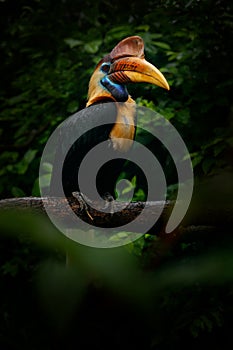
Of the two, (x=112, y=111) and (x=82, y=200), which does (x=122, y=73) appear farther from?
(x=82, y=200)

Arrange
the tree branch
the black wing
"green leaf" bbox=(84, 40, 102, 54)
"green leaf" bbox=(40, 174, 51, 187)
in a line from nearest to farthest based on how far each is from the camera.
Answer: the tree branch
the black wing
"green leaf" bbox=(40, 174, 51, 187)
"green leaf" bbox=(84, 40, 102, 54)

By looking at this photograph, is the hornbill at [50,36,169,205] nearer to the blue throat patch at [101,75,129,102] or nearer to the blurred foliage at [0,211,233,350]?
the blue throat patch at [101,75,129,102]

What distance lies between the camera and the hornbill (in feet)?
4.13

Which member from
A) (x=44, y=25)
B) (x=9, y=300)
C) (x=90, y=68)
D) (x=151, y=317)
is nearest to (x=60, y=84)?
(x=90, y=68)

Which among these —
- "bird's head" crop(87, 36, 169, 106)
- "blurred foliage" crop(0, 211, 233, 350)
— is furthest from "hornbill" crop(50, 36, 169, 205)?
"blurred foliage" crop(0, 211, 233, 350)

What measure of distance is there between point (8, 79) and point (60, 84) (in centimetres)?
49

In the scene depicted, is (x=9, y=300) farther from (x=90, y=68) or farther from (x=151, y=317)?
(x=90, y=68)

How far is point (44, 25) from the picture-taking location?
234 centimetres

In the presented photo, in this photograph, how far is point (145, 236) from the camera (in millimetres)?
1557

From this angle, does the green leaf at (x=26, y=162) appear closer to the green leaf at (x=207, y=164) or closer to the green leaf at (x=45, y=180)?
the green leaf at (x=45, y=180)

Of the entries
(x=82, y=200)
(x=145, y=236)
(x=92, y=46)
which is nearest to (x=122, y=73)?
(x=82, y=200)

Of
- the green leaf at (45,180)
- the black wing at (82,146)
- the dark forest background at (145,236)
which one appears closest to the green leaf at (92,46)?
the dark forest background at (145,236)

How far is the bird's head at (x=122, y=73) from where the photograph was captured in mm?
1226

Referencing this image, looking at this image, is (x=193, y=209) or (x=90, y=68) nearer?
(x=193, y=209)
